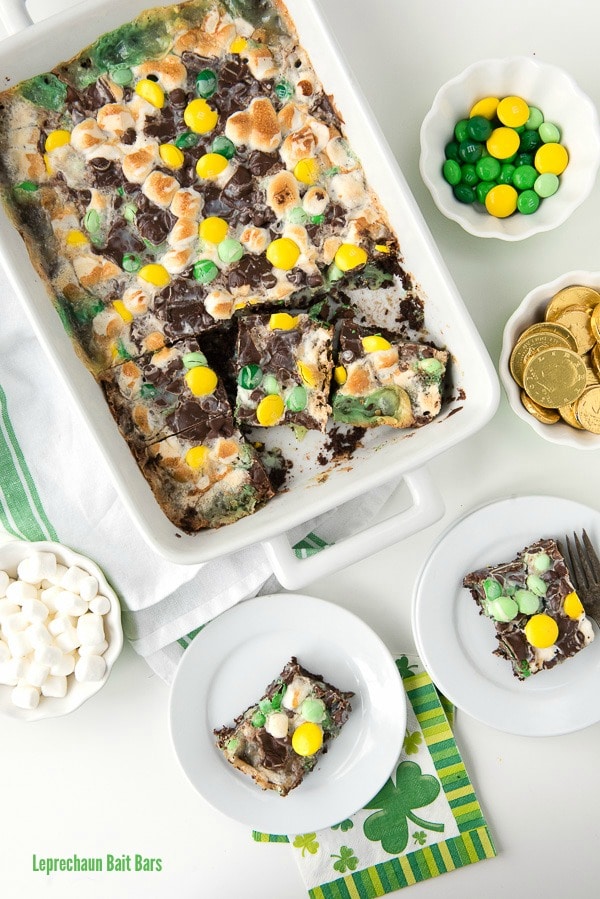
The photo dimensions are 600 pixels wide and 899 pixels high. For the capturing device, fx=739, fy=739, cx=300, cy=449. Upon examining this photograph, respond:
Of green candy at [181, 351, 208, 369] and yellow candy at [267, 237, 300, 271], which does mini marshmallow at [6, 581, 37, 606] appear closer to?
green candy at [181, 351, 208, 369]

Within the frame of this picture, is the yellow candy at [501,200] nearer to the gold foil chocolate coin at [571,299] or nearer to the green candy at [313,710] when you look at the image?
the gold foil chocolate coin at [571,299]

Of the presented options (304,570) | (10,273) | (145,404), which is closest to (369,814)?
(304,570)

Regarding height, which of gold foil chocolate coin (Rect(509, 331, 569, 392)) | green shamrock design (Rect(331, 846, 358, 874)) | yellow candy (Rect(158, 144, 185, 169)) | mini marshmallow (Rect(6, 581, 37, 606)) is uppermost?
yellow candy (Rect(158, 144, 185, 169))

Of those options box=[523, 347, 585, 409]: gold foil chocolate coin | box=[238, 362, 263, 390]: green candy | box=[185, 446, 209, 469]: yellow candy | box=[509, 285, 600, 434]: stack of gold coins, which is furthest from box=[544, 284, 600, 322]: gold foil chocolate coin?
box=[185, 446, 209, 469]: yellow candy

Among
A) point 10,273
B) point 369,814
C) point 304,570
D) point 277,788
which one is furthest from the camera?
point 369,814

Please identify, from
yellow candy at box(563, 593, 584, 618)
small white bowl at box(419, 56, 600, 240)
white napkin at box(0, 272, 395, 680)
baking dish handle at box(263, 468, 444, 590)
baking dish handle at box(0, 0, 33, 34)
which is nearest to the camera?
baking dish handle at box(0, 0, 33, 34)

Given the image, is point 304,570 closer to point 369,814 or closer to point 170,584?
point 170,584
